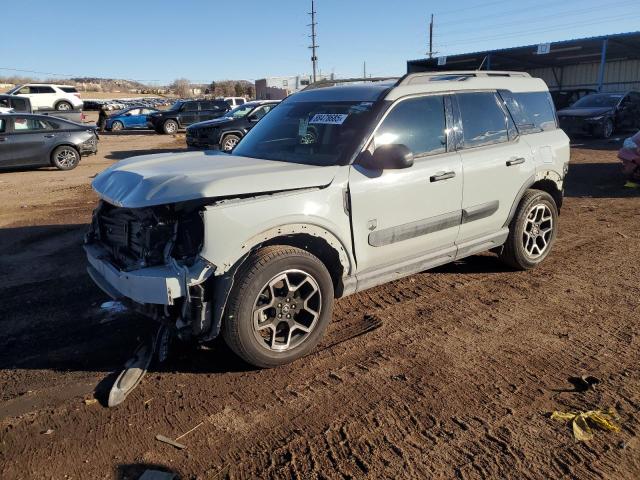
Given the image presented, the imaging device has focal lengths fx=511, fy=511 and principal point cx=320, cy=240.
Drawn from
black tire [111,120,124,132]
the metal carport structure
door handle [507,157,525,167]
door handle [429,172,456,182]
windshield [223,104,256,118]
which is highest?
the metal carport structure

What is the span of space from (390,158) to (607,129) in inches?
671

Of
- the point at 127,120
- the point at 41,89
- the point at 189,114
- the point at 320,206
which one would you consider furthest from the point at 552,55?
the point at 320,206

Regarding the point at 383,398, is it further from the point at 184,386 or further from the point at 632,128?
the point at 632,128

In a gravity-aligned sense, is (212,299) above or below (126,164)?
below

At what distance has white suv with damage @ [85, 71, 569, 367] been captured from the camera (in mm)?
3250

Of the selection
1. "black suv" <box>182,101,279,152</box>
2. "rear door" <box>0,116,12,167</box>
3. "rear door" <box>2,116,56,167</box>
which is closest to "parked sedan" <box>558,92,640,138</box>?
"black suv" <box>182,101,279,152</box>

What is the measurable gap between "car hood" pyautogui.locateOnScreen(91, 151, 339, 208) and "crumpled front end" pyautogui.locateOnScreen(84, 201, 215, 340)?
0.54 ft

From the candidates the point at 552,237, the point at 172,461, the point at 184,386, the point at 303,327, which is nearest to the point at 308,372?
the point at 303,327

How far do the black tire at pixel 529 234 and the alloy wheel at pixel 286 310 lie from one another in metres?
2.47

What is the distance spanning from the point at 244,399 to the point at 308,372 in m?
0.51

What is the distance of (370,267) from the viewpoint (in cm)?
401

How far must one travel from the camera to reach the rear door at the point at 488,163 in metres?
4.58

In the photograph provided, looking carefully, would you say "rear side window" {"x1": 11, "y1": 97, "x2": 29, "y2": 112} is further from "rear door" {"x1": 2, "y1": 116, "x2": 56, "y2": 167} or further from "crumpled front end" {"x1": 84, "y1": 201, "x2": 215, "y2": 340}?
"crumpled front end" {"x1": 84, "y1": 201, "x2": 215, "y2": 340}

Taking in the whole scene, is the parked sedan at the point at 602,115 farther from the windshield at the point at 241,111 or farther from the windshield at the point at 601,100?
the windshield at the point at 241,111
